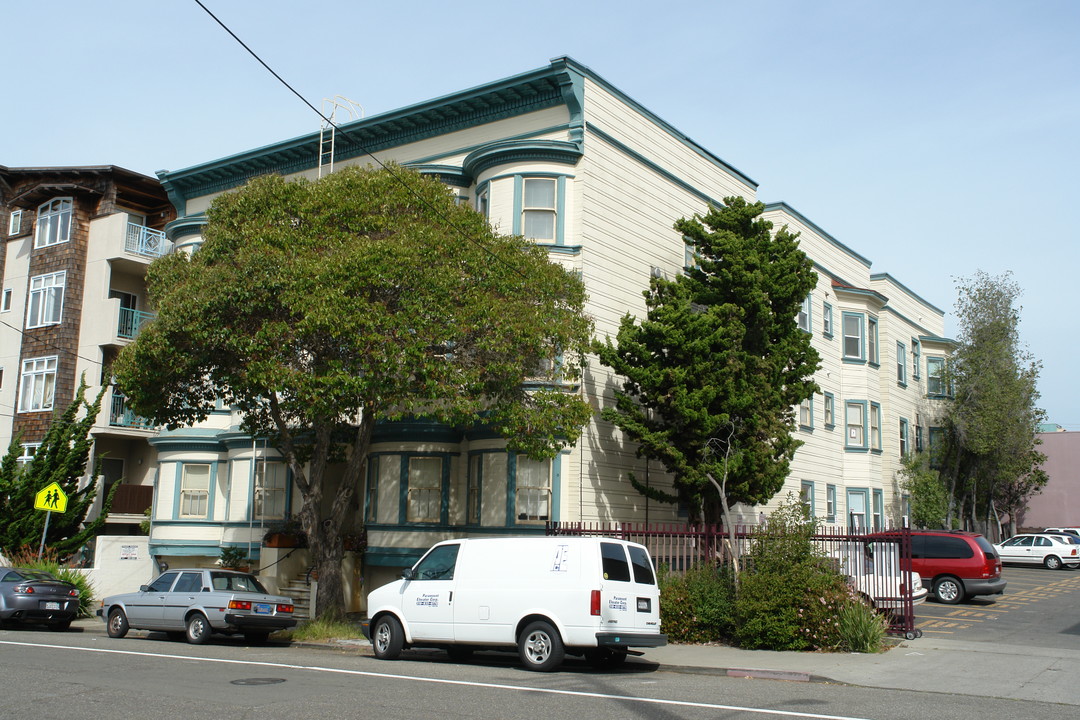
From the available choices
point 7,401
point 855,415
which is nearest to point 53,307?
point 7,401

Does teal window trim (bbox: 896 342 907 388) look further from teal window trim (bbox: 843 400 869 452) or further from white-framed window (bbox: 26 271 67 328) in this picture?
white-framed window (bbox: 26 271 67 328)

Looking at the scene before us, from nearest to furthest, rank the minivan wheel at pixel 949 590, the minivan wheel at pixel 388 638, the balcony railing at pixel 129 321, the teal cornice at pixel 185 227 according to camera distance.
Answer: the minivan wheel at pixel 388 638 → the minivan wheel at pixel 949 590 → the teal cornice at pixel 185 227 → the balcony railing at pixel 129 321

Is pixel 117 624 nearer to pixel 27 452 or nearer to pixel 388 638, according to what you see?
pixel 388 638

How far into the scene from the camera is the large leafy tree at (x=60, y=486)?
94.4 ft

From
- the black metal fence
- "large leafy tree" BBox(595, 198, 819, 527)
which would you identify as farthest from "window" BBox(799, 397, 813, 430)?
the black metal fence

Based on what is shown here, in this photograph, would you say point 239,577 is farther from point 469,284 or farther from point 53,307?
point 53,307

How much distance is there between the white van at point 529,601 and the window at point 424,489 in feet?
24.0

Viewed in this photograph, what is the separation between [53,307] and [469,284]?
22.7 metres

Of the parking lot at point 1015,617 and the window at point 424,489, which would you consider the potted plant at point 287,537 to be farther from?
the parking lot at point 1015,617

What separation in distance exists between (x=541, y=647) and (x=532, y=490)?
793cm

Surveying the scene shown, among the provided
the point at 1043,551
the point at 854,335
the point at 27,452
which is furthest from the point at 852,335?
the point at 27,452

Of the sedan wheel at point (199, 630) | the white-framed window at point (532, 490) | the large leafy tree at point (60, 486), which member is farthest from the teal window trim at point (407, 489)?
the large leafy tree at point (60, 486)

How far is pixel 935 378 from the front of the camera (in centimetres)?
4250

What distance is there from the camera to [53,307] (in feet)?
112
